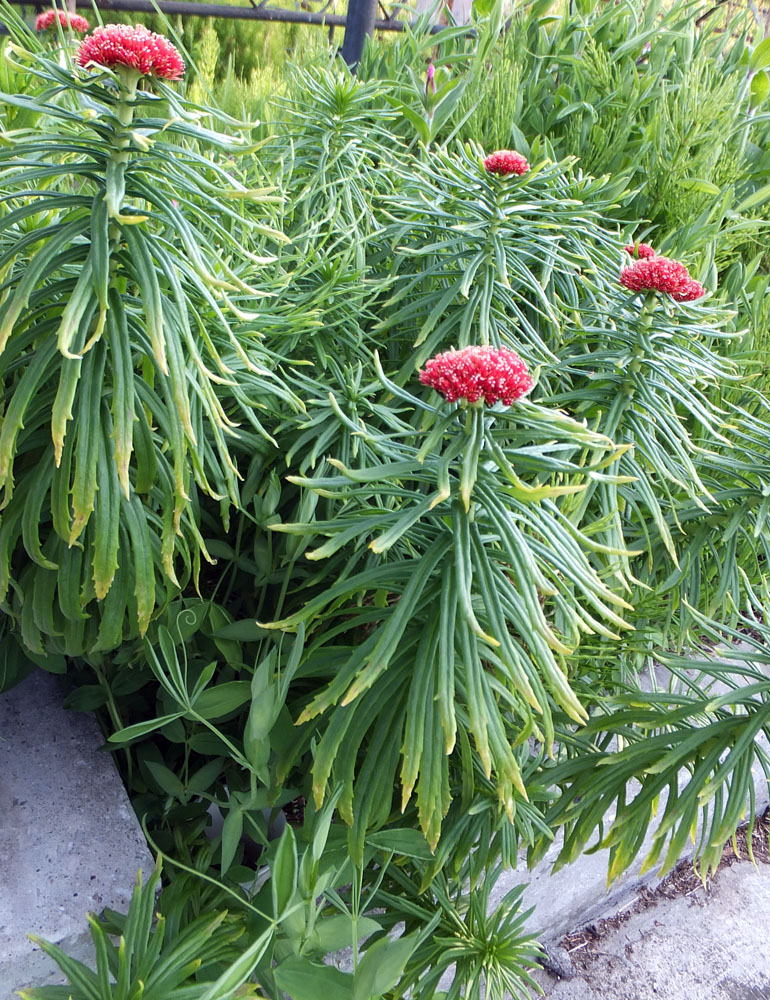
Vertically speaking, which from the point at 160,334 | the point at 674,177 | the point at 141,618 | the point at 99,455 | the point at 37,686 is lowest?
the point at 37,686

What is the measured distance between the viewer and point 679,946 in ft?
5.08

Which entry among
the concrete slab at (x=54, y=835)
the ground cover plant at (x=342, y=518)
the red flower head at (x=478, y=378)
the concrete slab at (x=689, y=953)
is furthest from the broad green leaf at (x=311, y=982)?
the concrete slab at (x=689, y=953)

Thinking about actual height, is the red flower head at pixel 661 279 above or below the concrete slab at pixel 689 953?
above

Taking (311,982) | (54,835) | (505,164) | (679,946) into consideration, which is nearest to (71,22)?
(505,164)

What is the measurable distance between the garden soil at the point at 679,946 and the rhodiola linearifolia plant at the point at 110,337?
3.39 ft

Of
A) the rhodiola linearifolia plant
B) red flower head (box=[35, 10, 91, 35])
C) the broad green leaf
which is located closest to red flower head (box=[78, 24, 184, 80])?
the rhodiola linearifolia plant

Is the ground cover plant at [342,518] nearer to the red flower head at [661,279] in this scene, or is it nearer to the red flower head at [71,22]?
the red flower head at [661,279]

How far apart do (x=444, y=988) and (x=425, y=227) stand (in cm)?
116

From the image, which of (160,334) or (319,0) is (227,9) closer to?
(319,0)

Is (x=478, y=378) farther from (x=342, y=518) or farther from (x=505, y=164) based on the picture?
(x=505, y=164)

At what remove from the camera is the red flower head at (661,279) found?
1.02 metres

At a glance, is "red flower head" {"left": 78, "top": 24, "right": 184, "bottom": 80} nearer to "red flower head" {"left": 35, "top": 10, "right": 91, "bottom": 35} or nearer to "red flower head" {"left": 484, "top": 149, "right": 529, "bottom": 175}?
"red flower head" {"left": 484, "top": 149, "right": 529, "bottom": 175}

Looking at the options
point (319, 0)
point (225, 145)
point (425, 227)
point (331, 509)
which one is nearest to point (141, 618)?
point (331, 509)

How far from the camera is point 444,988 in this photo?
1334mm
